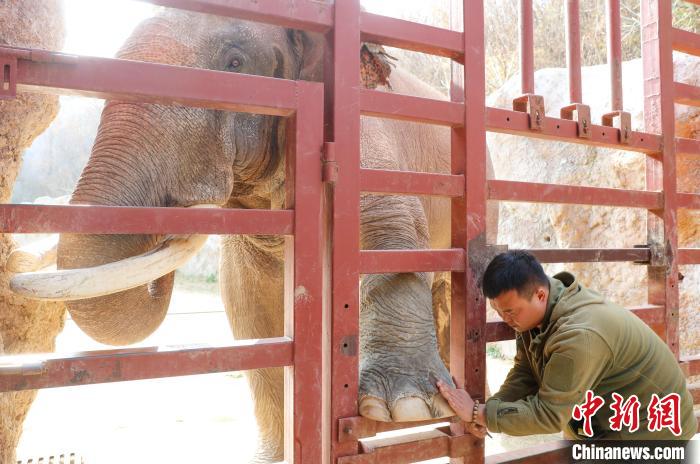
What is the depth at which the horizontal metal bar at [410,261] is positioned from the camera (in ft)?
5.80

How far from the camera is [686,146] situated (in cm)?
268

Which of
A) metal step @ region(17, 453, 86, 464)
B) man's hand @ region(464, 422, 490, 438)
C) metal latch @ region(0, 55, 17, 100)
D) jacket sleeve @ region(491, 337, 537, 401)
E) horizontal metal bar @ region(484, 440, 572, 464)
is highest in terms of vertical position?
metal latch @ region(0, 55, 17, 100)

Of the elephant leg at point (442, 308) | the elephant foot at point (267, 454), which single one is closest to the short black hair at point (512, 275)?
the elephant foot at point (267, 454)

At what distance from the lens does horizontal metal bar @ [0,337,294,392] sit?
4.35 feet

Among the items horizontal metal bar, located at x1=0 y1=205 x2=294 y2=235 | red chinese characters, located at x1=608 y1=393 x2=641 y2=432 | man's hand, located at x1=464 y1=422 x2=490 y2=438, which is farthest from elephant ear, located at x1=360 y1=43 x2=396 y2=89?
red chinese characters, located at x1=608 y1=393 x2=641 y2=432

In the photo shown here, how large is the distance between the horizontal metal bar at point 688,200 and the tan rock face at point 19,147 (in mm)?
2716

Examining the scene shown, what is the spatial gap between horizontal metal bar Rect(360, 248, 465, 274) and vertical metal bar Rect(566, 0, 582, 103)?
0.98 meters

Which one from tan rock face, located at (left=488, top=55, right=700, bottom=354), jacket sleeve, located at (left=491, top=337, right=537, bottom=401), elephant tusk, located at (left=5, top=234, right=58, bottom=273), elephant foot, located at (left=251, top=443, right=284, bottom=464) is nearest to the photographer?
jacket sleeve, located at (left=491, top=337, right=537, bottom=401)

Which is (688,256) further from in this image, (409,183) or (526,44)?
(409,183)

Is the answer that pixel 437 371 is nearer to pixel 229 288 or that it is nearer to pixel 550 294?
pixel 550 294

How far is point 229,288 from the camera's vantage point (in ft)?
12.6

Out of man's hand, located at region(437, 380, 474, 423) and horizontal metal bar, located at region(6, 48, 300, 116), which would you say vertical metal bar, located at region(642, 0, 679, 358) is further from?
horizontal metal bar, located at region(6, 48, 300, 116)

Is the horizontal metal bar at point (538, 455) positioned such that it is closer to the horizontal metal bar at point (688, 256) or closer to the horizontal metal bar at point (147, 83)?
the horizontal metal bar at point (688, 256)

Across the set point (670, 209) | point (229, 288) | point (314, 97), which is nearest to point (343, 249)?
point (314, 97)
